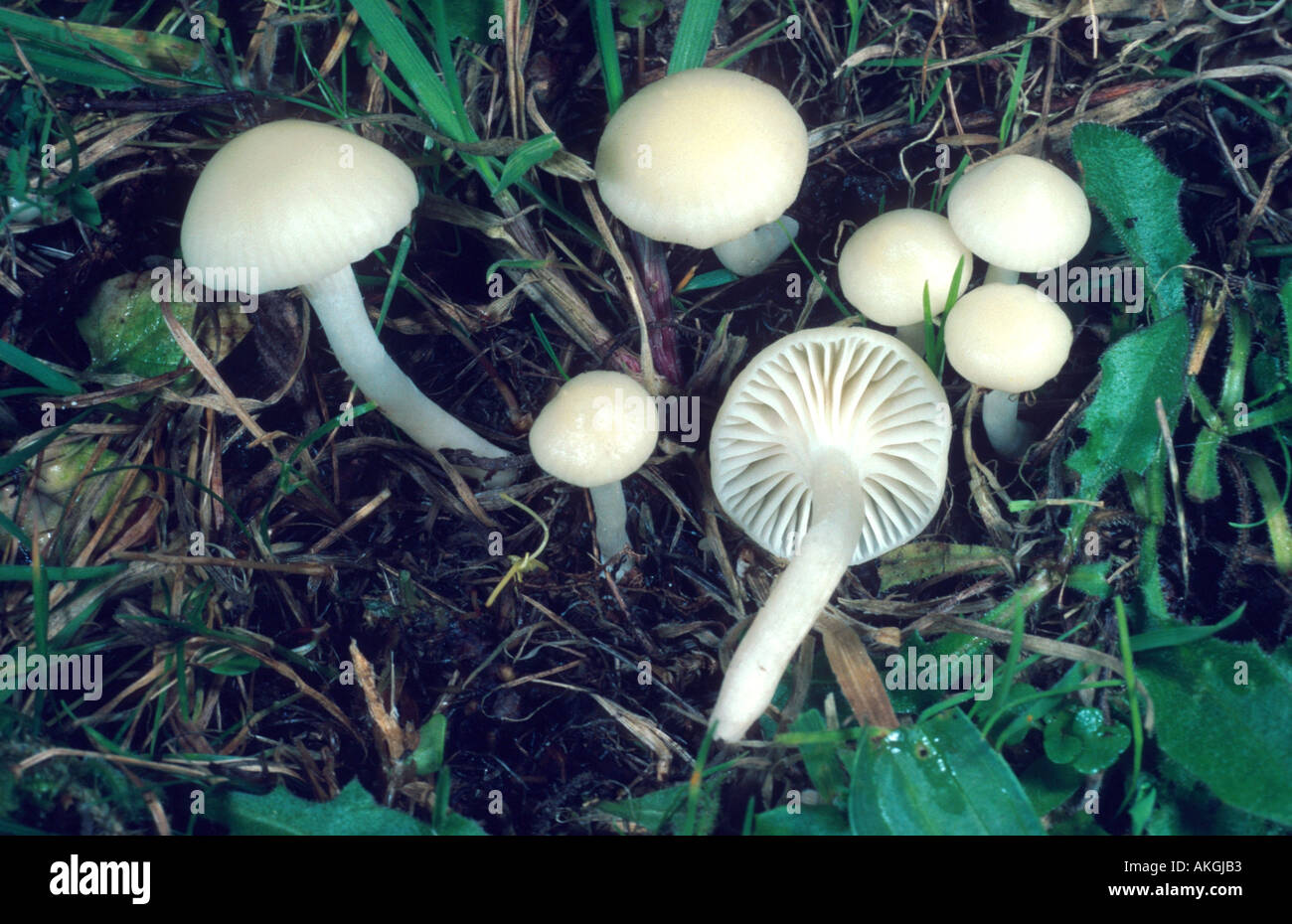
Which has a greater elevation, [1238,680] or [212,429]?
[212,429]

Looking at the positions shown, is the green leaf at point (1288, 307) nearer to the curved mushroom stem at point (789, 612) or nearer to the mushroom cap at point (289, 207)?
the curved mushroom stem at point (789, 612)

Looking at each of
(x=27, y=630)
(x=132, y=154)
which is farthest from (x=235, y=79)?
(x=27, y=630)

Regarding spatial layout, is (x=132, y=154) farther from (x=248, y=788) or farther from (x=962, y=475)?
(x=962, y=475)

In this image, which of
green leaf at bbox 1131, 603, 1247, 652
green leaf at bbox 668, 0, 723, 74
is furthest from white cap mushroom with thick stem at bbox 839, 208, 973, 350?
green leaf at bbox 1131, 603, 1247, 652

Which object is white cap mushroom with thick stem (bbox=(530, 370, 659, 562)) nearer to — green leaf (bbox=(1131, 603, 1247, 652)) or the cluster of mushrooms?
the cluster of mushrooms

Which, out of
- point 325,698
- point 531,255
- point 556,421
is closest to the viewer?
point 556,421

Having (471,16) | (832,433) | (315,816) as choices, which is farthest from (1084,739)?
(471,16)
